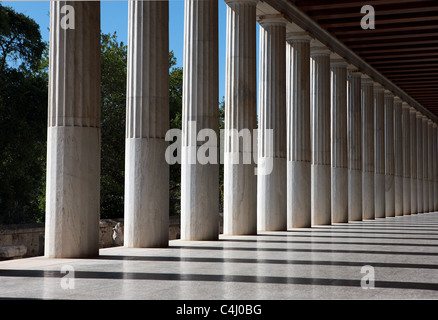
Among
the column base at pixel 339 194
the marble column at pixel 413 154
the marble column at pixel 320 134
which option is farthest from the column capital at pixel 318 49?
the marble column at pixel 413 154

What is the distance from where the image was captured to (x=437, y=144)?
148m

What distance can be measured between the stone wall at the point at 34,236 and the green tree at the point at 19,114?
805 inches

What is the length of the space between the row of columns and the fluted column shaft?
125 millimetres

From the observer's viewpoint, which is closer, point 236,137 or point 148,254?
point 148,254

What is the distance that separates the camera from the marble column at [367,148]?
87.3m

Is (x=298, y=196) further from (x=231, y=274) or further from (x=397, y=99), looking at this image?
(x=397, y=99)

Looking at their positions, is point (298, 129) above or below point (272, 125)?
above

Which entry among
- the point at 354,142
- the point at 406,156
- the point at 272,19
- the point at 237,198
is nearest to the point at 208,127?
the point at 237,198

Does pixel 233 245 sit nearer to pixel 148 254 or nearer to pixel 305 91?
pixel 148 254

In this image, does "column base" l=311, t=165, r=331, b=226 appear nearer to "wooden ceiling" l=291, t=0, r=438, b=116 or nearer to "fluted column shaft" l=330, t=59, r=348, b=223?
"fluted column shaft" l=330, t=59, r=348, b=223

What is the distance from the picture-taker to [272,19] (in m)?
55.4

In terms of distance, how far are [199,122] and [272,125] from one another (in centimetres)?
1466

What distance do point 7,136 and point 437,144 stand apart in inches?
4190
